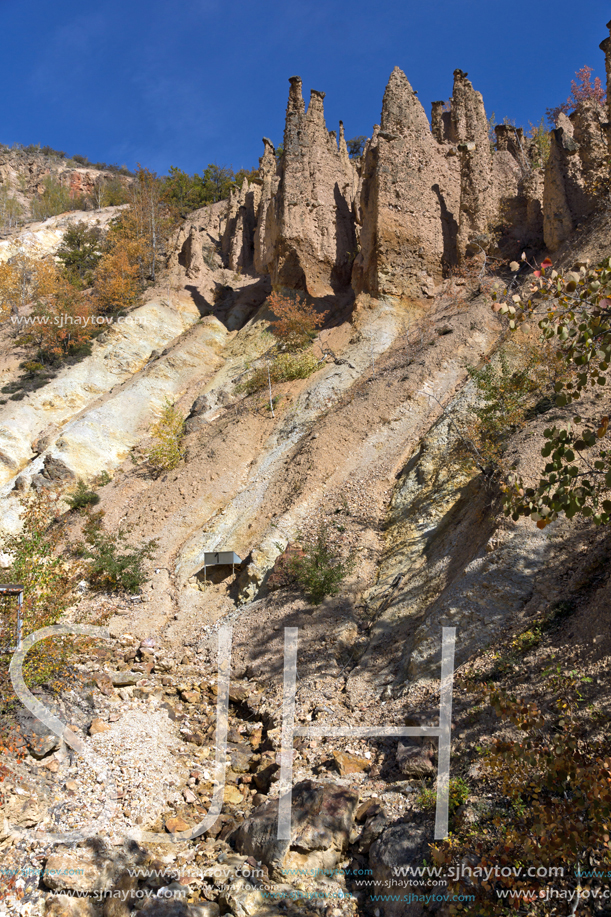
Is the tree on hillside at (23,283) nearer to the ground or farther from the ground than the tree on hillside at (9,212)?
nearer to the ground

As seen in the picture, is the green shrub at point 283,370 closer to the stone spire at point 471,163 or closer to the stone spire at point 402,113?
the stone spire at point 471,163

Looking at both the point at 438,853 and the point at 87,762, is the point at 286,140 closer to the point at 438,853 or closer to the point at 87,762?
the point at 87,762

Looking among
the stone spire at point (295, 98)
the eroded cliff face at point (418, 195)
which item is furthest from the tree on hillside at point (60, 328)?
the stone spire at point (295, 98)

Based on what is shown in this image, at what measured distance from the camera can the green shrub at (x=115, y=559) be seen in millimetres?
14570

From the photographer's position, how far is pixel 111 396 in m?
23.6

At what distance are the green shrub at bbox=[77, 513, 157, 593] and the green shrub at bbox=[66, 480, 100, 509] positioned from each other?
1.78m

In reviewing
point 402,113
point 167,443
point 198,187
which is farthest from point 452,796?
point 198,187

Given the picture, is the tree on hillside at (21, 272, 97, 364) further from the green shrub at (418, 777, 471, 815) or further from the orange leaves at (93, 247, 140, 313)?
the green shrub at (418, 777, 471, 815)

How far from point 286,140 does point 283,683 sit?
68.2 ft

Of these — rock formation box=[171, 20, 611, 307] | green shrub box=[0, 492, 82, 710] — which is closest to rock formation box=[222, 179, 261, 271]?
rock formation box=[171, 20, 611, 307]

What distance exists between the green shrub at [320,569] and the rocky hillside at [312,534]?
29 centimetres

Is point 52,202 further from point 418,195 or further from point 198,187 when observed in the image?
point 418,195

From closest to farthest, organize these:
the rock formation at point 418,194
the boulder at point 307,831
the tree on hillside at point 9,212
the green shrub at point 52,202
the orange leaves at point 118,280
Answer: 1. the boulder at point 307,831
2. the rock formation at point 418,194
3. the orange leaves at point 118,280
4. the tree on hillside at point 9,212
5. the green shrub at point 52,202

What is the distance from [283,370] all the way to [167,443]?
15.4ft
